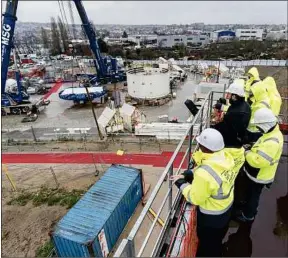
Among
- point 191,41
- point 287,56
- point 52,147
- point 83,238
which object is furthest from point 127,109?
point 191,41

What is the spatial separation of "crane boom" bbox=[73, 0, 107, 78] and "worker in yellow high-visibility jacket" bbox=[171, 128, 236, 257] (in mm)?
25015

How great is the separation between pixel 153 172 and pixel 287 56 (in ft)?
172

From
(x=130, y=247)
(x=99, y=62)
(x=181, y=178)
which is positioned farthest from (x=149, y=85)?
(x=130, y=247)

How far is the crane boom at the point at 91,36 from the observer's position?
81.3 ft

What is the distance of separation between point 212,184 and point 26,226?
34.0ft

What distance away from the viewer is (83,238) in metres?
8.11

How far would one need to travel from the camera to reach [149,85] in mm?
27250

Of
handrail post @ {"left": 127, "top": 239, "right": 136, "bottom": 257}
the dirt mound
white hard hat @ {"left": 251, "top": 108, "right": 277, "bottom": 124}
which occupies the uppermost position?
white hard hat @ {"left": 251, "top": 108, "right": 277, "bottom": 124}

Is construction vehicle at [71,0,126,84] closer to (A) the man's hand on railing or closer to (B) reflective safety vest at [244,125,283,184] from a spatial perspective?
(B) reflective safety vest at [244,125,283,184]

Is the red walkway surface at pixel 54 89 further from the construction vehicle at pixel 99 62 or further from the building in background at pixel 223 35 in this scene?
the building in background at pixel 223 35

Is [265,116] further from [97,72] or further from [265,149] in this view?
[97,72]

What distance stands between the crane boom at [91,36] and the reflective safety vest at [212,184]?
991 inches

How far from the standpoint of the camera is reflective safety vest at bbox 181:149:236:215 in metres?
3.09

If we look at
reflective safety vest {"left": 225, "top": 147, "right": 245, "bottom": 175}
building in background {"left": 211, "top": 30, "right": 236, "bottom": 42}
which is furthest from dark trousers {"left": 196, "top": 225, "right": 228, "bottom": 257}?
building in background {"left": 211, "top": 30, "right": 236, "bottom": 42}
